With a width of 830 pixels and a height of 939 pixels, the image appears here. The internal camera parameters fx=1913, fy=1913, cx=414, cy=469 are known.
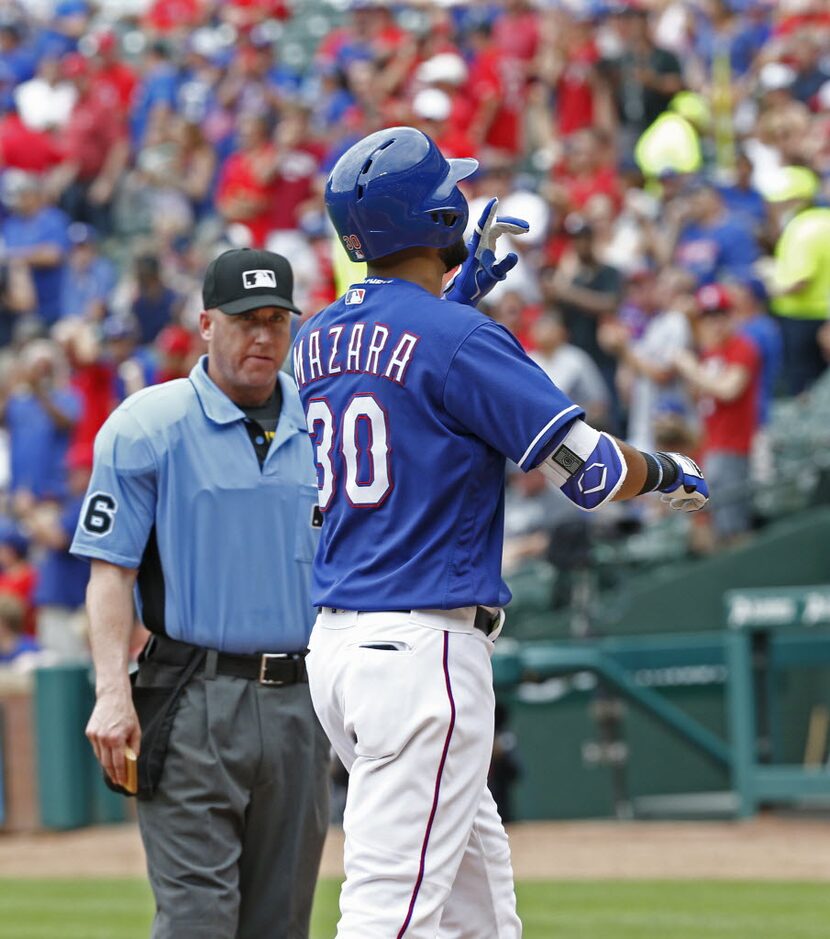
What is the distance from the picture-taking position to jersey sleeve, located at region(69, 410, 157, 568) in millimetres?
4727

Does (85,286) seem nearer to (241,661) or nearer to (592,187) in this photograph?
(592,187)

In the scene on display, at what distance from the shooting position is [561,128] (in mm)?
16047

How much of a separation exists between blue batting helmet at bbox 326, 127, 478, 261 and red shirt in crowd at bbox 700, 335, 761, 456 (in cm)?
766

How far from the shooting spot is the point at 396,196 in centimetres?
405

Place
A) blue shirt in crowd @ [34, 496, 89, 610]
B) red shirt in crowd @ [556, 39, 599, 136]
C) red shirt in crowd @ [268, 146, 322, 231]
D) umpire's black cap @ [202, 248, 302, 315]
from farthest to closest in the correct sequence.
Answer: red shirt in crowd @ [268, 146, 322, 231]
red shirt in crowd @ [556, 39, 599, 136]
blue shirt in crowd @ [34, 496, 89, 610]
umpire's black cap @ [202, 248, 302, 315]

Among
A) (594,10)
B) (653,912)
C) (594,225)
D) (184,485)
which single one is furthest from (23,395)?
(184,485)

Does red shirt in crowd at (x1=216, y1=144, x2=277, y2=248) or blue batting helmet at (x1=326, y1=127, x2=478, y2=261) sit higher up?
red shirt in crowd at (x1=216, y1=144, x2=277, y2=248)

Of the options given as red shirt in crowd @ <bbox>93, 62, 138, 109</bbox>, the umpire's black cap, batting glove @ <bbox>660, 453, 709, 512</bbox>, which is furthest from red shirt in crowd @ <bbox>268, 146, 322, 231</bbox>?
batting glove @ <bbox>660, 453, 709, 512</bbox>

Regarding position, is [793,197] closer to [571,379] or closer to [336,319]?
[571,379]

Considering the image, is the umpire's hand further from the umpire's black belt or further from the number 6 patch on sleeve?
the number 6 patch on sleeve

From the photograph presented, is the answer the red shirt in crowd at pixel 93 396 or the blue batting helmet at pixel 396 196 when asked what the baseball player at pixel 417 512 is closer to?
the blue batting helmet at pixel 396 196

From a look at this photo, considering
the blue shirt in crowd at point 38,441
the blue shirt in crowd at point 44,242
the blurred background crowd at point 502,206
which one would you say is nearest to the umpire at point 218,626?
the blurred background crowd at point 502,206

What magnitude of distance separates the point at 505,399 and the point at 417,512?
0.31 m

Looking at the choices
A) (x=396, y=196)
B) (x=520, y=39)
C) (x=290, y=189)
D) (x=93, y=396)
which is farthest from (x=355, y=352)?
(x=520, y=39)
